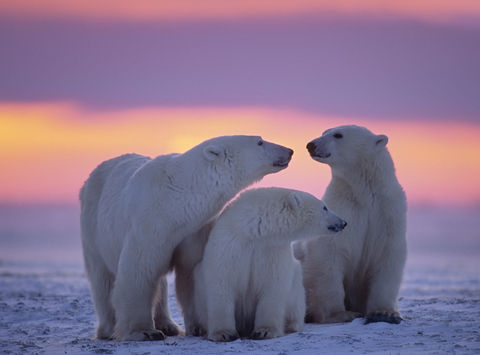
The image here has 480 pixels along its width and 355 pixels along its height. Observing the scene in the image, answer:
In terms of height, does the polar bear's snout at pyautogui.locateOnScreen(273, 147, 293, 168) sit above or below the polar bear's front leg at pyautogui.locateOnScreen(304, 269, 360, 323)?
above

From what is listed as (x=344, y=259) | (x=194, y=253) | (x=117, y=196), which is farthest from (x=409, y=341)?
(x=117, y=196)

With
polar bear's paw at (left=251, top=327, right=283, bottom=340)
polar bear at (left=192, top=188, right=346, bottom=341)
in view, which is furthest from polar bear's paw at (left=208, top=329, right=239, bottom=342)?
polar bear's paw at (left=251, top=327, right=283, bottom=340)

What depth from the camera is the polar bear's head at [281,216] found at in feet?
18.2

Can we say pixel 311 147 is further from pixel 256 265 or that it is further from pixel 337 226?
pixel 256 265

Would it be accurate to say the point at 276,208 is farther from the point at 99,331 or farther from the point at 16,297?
the point at 16,297

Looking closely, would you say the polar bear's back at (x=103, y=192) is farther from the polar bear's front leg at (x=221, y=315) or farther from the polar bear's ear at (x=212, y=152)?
the polar bear's front leg at (x=221, y=315)

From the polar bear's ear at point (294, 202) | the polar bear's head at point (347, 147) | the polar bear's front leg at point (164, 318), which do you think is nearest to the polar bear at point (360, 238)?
the polar bear's head at point (347, 147)

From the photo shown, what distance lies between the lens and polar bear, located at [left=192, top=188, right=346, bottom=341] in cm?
541

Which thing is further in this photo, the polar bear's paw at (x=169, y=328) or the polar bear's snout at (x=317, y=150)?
the polar bear's snout at (x=317, y=150)

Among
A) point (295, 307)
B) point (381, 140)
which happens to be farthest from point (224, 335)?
point (381, 140)

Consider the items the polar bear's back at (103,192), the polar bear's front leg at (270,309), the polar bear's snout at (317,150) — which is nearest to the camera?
the polar bear's front leg at (270,309)

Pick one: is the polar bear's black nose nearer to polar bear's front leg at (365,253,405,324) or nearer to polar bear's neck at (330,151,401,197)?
polar bear's neck at (330,151,401,197)

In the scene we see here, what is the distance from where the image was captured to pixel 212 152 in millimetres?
5777

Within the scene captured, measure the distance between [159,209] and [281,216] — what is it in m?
0.97
